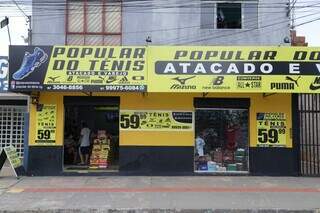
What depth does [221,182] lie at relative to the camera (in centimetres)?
1666

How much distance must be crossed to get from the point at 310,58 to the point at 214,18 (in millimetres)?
4076

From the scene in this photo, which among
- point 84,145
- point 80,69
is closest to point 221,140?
point 84,145

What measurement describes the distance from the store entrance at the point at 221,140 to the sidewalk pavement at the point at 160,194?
2.12ft

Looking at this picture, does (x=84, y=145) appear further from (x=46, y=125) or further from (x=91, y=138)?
(x=46, y=125)

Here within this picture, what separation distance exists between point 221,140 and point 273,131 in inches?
65.8

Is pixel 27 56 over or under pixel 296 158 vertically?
over

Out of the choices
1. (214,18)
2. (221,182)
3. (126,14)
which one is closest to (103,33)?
(126,14)

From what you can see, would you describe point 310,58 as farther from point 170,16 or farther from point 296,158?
point 170,16

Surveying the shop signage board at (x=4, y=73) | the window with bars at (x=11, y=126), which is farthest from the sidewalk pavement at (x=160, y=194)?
the shop signage board at (x=4, y=73)

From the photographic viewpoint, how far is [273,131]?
1802cm

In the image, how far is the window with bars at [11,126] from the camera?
20234 mm

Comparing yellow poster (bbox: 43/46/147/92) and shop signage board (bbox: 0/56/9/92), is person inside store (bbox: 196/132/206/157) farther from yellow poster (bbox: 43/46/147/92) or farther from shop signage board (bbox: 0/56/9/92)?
shop signage board (bbox: 0/56/9/92)

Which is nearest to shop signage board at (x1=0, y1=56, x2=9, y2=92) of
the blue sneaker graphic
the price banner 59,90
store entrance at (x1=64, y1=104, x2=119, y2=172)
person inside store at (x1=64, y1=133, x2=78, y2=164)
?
the blue sneaker graphic

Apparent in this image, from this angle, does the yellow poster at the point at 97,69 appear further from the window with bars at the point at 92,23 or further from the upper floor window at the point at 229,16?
the upper floor window at the point at 229,16
